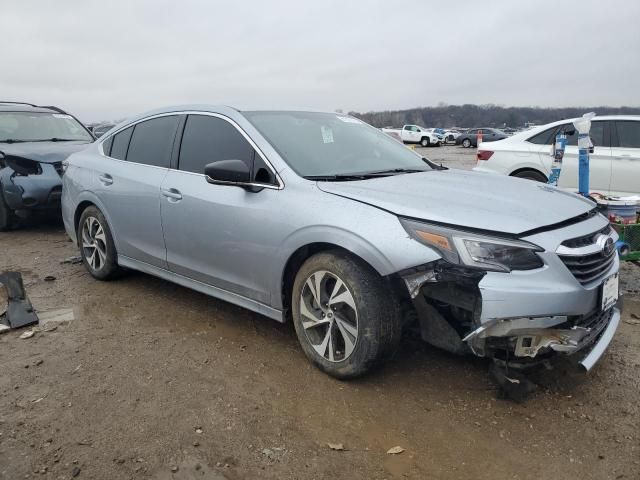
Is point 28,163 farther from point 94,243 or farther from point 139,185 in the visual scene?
point 139,185

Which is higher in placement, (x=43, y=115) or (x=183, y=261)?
(x=43, y=115)

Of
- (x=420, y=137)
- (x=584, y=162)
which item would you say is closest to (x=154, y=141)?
(x=584, y=162)

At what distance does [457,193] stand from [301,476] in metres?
1.76

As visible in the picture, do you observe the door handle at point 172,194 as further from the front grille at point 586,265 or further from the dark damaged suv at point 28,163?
the dark damaged suv at point 28,163

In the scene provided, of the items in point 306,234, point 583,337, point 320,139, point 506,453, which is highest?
point 320,139

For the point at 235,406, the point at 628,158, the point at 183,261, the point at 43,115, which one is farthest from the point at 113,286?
the point at 628,158

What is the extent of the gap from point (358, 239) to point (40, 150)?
626 cm

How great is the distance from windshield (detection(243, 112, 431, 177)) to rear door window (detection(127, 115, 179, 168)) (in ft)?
2.63

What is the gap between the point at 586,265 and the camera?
260 cm

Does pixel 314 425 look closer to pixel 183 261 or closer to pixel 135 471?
pixel 135 471

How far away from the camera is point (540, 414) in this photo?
268 centimetres

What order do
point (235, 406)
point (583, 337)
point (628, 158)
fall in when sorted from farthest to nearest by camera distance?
point (628, 158)
point (235, 406)
point (583, 337)

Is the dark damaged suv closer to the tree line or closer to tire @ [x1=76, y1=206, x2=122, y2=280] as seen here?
tire @ [x1=76, y1=206, x2=122, y2=280]

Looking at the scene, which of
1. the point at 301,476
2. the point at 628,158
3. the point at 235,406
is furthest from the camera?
the point at 628,158
